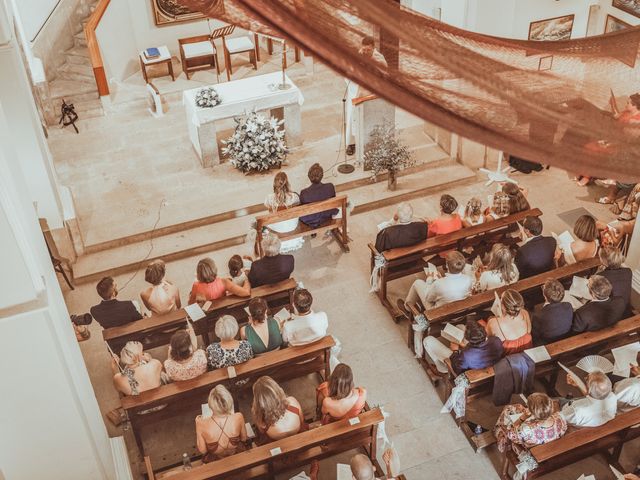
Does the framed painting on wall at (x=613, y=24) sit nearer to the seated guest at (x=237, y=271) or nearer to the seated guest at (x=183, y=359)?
the seated guest at (x=237, y=271)

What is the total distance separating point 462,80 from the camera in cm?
192

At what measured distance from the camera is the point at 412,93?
2012mm

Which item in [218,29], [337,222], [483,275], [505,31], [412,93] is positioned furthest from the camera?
[218,29]

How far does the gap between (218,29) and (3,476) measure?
896 centimetres

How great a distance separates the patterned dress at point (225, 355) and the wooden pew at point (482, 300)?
66.8 inches

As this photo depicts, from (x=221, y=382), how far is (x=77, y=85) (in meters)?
7.10

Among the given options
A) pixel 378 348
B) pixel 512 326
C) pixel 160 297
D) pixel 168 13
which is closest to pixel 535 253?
pixel 512 326

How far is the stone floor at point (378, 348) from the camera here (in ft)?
20.7

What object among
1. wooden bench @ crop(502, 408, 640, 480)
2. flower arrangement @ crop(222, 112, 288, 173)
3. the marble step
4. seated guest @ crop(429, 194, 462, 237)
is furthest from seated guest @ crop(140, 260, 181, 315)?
wooden bench @ crop(502, 408, 640, 480)

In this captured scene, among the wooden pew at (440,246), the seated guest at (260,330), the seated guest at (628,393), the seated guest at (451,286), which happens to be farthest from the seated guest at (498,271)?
Result: the seated guest at (260,330)

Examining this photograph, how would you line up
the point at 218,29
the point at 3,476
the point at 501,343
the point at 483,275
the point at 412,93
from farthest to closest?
1. the point at 218,29
2. the point at 483,275
3. the point at 501,343
4. the point at 3,476
5. the point at 412,93

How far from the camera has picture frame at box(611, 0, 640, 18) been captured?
9469mm

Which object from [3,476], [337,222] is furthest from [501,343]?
[3,476]

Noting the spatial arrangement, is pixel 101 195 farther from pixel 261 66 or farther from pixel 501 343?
pixel 501 343
